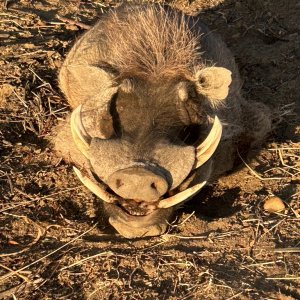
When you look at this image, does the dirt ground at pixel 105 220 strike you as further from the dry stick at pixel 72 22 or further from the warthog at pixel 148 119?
the warthog at pixel 148 119

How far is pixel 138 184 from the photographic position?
2.63 m

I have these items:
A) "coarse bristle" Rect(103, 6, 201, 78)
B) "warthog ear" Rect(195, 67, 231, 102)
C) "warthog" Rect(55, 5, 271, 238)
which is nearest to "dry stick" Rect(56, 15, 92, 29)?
"warthog" Rect(55, 5, 271, 238)

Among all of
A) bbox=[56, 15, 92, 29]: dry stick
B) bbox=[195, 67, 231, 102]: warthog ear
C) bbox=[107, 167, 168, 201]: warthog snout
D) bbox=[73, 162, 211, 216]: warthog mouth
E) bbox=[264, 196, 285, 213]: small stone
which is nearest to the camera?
bbox=[107, 167, 168, 201]: warthog snout

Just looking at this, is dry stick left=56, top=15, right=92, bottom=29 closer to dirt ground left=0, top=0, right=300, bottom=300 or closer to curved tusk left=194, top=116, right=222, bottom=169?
dirt ground left=0, top=0, right=300, bottom=300

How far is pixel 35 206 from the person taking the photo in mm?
3285

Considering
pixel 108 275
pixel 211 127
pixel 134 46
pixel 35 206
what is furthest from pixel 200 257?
pixel 134 46

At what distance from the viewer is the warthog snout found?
8.59 feet

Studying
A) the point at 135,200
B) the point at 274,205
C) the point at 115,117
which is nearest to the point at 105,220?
the point at 135,200

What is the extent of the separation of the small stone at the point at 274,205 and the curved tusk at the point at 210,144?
0.59 meters

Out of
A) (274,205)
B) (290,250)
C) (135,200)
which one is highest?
(135,200)

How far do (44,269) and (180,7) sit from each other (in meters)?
3.57

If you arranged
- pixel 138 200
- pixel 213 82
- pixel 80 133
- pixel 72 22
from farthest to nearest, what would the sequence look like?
pixel 72 22 < pixel 213 82 < pixel 80 133 < pixel 138 200

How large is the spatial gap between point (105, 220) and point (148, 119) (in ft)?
2.12

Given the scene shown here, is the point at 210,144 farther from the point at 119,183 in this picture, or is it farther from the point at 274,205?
the point at 274,205
